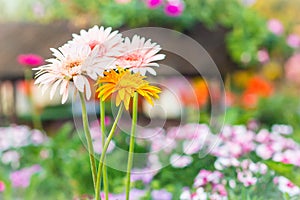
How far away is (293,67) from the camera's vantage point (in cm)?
704

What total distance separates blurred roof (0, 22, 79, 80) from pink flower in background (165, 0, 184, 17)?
25.0 inches

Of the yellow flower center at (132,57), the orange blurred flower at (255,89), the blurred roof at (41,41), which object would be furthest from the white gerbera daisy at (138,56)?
the orange blurred flower at (255,89)

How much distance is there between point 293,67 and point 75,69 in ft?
20.7

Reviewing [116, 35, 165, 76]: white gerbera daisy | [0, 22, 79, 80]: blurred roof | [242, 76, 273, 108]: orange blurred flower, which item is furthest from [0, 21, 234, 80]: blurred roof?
[116, 35, 165, 76]: white gerbera daisy

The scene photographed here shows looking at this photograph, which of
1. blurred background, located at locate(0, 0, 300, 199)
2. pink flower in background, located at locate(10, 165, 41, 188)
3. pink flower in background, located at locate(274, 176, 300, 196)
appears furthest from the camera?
blurred background, located at locate(0, 0, 300, 199)

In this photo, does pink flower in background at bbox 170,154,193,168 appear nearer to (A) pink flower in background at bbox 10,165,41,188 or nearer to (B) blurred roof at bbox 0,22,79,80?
(A) pink flower in background at bbox 10,165,41,188

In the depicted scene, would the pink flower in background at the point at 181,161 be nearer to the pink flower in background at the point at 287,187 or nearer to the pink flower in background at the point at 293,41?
the pink flower in background at the point at 287,187

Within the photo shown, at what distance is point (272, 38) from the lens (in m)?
4.79

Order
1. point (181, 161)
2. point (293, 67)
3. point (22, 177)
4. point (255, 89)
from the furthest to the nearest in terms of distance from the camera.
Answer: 1. point (293, 67)
2. point (255, 89)
3. point (22, 177)
4. point (181, 161)

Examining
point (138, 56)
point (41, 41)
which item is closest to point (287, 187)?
point (138, 56)

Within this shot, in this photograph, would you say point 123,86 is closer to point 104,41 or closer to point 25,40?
point 104,41

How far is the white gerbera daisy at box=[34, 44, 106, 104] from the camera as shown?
100 cm

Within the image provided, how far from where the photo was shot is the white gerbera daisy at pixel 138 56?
3.43 feet

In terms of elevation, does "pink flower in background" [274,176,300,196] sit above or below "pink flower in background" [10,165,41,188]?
below
